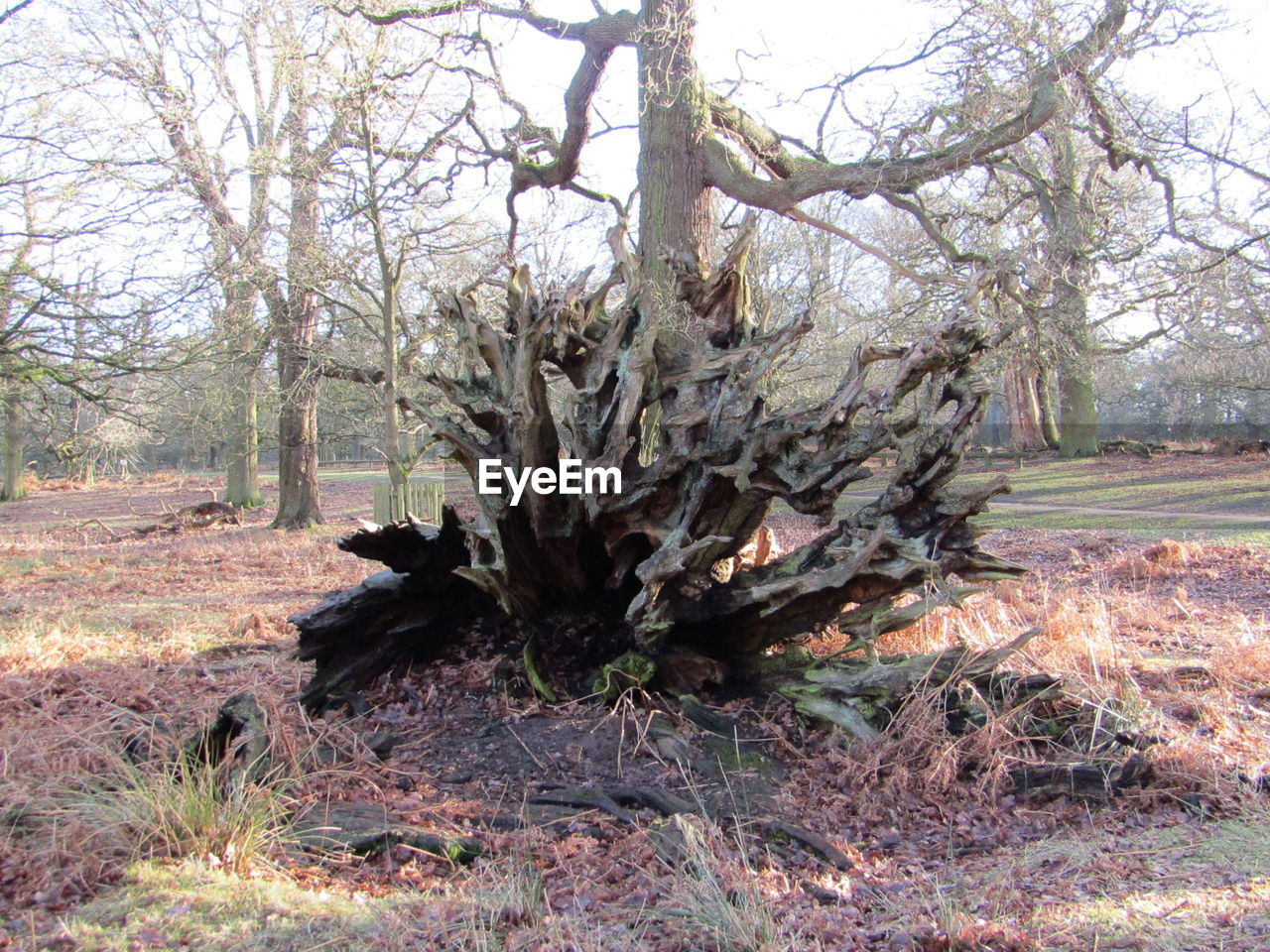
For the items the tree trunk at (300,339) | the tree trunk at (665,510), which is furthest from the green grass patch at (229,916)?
the tree trunk at (300,339)

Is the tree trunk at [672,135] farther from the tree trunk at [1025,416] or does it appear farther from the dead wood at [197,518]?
the tree trunk at [1025,416]

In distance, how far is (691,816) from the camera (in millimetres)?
3834

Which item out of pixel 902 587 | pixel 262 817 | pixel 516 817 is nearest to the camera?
pixel 262 817

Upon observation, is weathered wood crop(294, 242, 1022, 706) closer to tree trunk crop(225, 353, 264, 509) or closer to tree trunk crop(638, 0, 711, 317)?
tree trunk crop(638, 0, 711, 317)

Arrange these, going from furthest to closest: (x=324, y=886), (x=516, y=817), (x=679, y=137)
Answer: (x=679, y=137), (x=516, y=817), (x=324, y=886)

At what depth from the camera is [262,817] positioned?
11.9 ft

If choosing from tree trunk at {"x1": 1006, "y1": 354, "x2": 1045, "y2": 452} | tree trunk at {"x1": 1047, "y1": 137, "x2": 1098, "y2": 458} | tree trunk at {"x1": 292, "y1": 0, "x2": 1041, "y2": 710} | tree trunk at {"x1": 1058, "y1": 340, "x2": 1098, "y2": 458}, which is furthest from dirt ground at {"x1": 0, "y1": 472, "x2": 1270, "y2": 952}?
tree trunk at {"x1": 1006, "y1": 354, "x2": 1045, "y2": 452}

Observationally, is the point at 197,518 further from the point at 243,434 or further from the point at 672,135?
the point at 672,135

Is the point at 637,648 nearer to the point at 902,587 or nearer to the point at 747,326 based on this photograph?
the point at 902,587

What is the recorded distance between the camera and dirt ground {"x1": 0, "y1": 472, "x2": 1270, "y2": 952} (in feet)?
9.44

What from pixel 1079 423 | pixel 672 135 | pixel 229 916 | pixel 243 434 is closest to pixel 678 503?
pixel 229 916

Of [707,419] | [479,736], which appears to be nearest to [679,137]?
[707,419]

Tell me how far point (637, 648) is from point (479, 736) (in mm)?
1057

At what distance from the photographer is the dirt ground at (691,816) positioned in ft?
9.44
